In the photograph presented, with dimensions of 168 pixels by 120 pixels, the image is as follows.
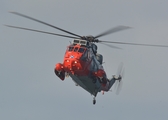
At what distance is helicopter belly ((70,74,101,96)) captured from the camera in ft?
188

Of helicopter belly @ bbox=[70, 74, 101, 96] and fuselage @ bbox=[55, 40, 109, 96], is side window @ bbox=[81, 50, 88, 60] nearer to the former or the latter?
fuselage @ bbox=[55, 40, 109, 96]

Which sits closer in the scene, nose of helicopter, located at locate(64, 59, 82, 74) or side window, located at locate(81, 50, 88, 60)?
nose of helicopter, located at locate(64, 59, 82, 74)

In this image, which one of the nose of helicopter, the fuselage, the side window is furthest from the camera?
the side window

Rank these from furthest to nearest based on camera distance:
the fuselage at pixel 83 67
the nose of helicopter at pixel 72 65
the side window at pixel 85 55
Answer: the side window at pixel 85 55, the fuselage at pixel 83 67, the nose of helicopter at pixel 72 65

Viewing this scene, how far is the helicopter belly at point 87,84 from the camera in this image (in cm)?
5731

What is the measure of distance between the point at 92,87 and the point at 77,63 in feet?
19.4

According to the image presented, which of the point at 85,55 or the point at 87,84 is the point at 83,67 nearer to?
the point at 85,55

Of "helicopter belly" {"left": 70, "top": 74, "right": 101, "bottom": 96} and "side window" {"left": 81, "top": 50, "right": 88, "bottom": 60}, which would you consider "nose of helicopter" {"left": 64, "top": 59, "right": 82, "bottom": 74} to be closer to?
"side window" {"left": 81, "top": 50, "right": 88, "bottom": 60}

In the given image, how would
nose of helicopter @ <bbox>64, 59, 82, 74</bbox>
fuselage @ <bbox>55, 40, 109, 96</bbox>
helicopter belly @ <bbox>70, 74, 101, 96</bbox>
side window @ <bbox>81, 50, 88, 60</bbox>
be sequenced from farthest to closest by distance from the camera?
helicopter belly @ <bbox>70, 74, 101, 96</bbox>
side window @ <bbox>81, 50, 88, 60</bbox>
fuselage @ <bbox>55, 40, 109, 96</bbox>
nose of helicopter @ <bbox>64, 59, 82, 74</bbox>

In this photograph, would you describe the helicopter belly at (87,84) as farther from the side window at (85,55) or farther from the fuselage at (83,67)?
the side window at (85,55)

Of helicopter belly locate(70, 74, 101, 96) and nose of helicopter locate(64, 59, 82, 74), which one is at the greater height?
nose of helicopter locate(64, 59, 82, 74)

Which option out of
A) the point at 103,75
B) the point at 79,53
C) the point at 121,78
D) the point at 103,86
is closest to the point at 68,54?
the point at 79,53

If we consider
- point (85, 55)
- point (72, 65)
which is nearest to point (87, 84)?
point (85, 55)

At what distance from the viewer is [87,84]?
59.0 m
